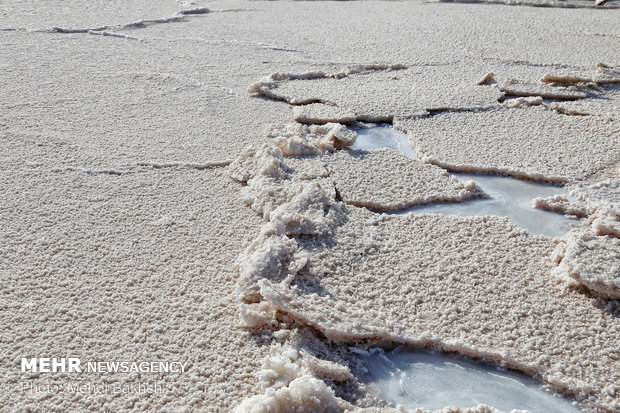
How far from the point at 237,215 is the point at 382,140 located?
71 cm

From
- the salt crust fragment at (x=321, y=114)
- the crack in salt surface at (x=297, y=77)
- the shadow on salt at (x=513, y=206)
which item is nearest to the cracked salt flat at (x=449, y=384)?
the shadow on salt at (x=513, y=206)

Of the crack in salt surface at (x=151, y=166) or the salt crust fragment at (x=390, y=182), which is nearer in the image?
the salt crust fragment at (x=390, y=182)

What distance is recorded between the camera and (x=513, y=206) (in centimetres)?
188

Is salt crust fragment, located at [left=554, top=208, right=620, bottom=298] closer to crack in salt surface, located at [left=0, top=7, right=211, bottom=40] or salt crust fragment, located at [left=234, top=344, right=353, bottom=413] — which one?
salt crust fragment, located at [left=234, top=344, right=353, bottom=413]

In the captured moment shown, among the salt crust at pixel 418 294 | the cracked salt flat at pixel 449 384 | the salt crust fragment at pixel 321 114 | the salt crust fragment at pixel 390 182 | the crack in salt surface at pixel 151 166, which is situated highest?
the salt crust fragment at pixel 321 114

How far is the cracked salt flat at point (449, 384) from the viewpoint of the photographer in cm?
123

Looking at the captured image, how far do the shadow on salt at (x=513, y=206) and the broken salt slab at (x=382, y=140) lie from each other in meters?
0.25

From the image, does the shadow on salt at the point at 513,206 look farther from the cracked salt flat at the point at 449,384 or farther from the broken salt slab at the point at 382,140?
the cracked salt flat at the point at 449,384

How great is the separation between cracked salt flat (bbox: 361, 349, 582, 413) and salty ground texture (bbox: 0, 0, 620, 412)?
3cm

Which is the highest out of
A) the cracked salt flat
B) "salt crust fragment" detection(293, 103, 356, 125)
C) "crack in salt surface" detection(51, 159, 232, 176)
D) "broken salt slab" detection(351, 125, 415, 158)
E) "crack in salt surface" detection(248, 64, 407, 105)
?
"crack in salt surface" detection(248, 64, 407, 105)

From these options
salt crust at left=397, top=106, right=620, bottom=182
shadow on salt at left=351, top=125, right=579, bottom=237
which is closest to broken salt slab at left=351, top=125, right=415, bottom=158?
salt crust at left=397, top=106, right=620, bottom=182

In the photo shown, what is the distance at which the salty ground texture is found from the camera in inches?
51.6

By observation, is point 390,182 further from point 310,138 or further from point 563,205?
point 563,205

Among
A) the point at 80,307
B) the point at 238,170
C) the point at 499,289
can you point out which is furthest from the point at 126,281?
the point at 499,289
